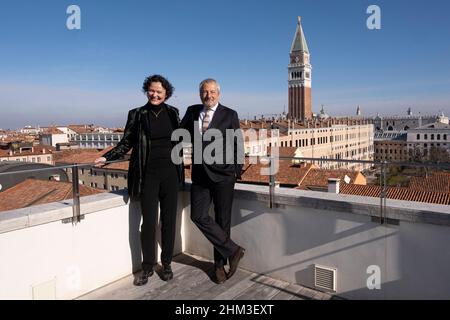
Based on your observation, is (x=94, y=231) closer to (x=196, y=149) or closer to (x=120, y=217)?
(x=120, y=217)

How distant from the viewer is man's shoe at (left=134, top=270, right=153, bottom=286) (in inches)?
147

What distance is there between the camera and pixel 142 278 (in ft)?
12.3

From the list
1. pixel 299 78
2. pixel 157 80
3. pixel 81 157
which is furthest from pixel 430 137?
pixel 157 80

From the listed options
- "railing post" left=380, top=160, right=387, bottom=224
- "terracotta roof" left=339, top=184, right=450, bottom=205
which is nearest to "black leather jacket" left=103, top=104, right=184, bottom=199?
"railing post" left=380, top=160, right=387, bottom=224

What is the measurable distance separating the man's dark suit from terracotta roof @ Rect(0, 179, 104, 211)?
126 inches

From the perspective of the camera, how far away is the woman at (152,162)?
11.9 ft

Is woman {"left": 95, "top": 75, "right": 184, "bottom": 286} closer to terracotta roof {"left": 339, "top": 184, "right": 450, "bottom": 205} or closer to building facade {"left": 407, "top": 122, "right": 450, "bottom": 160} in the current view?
terracotta roof {"left": 339, "top": 184, "right": 450, "bottom": 205}

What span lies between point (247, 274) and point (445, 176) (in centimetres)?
2039

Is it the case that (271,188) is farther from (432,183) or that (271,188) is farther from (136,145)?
(432,183)

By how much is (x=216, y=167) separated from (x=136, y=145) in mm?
824
